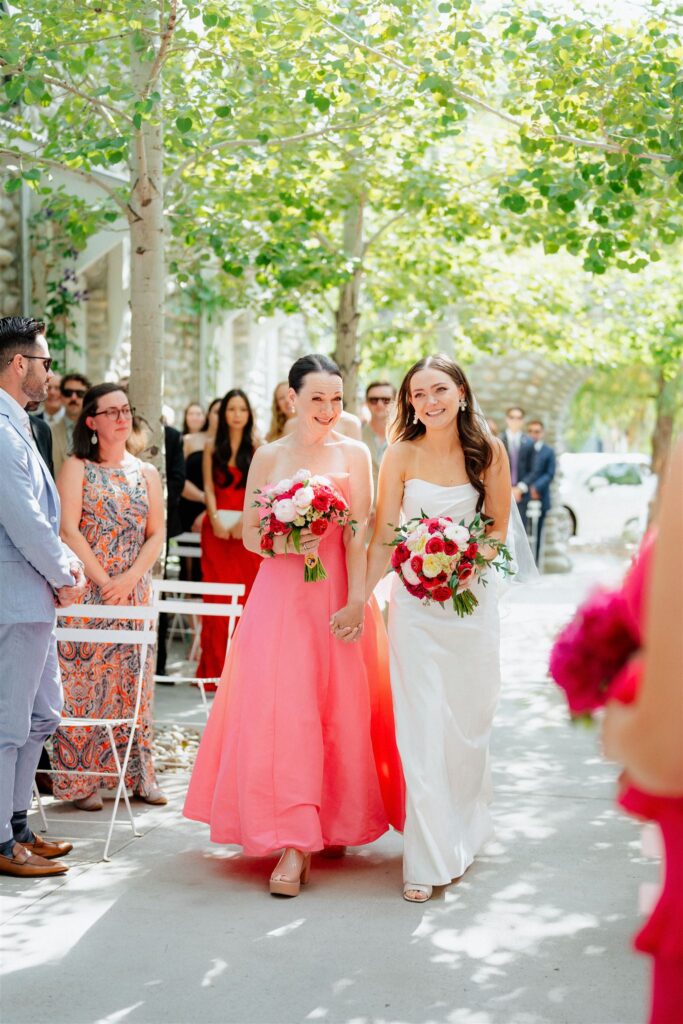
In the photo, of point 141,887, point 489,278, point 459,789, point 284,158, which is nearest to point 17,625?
point 141,887

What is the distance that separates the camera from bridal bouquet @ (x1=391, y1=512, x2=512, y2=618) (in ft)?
17.2

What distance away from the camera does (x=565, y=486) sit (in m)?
27.6

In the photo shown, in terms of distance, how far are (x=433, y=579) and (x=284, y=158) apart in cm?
547

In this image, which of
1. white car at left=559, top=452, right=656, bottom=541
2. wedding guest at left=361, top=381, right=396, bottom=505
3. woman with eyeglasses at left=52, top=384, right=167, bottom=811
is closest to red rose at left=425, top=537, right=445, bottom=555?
woman with eyeglasses at left=52, top=384, right=167, bottom=811

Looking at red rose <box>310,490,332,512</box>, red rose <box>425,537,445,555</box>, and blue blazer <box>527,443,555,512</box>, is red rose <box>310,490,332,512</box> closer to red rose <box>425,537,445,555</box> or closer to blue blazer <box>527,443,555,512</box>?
red rose <box>425,537,445,555</box>

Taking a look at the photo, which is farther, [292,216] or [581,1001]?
[292,216]

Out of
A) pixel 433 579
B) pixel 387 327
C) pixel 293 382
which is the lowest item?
pixel 433 579

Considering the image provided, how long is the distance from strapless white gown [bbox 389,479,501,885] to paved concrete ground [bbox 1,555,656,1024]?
20 cm

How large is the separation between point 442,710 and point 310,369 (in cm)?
156

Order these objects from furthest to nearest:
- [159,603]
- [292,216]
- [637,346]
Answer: [637,346] → [292,216] → [159,603]

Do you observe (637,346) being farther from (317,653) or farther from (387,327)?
(317,653)

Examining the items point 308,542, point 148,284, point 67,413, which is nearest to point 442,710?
point 308,542

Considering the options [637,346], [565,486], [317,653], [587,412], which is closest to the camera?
[317,653]

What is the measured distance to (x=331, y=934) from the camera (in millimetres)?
4688
